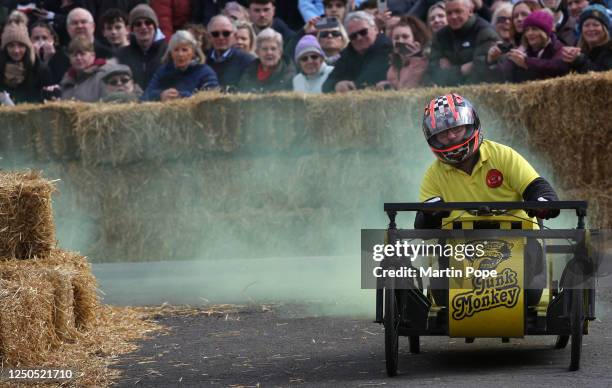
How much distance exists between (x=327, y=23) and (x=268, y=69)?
0.97 m

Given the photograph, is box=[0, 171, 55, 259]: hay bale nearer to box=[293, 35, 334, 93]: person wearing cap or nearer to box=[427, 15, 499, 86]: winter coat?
box=[293, 35, 334, 93]: person wearing cap

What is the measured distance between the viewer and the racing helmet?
7445mm

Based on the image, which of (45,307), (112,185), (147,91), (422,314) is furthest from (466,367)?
(147,91)

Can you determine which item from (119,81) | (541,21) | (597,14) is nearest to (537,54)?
(541,21)

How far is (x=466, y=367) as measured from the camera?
23.4ft

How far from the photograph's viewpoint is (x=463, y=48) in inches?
542

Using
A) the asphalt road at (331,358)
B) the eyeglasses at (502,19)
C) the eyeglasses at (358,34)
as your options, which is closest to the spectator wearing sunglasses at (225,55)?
the eyeglasses at (358,34)

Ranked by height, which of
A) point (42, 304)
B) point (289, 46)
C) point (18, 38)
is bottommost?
point (42, 304)

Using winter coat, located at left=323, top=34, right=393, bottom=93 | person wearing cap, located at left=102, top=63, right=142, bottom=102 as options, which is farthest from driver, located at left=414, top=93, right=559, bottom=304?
person wearing cap, located at left=102, top=63, right=142, bottom=102

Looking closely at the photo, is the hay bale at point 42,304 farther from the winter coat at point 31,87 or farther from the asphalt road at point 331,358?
the winter coat at point 31,87

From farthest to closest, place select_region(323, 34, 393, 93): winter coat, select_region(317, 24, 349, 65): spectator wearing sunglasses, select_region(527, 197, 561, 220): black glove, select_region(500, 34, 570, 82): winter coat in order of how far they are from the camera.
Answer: select_region(317, 24, 349, 65): spectator wearing sunglasses
select_region(323, 34, 393, 93): winter coat
select_region(500, 34, 570, 82): winter coat
select_region(527, 197, 561, 220): black glove

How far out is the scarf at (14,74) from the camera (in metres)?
15.8

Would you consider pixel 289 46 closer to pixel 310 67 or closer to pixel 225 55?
pixel 225 55

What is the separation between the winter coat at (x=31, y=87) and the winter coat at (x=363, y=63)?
14.1 feet
